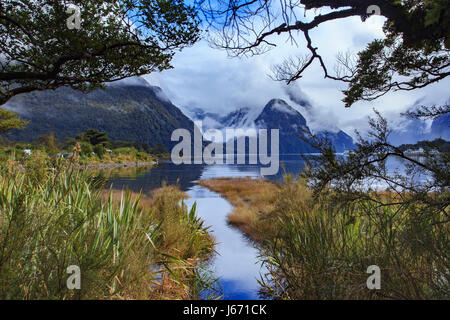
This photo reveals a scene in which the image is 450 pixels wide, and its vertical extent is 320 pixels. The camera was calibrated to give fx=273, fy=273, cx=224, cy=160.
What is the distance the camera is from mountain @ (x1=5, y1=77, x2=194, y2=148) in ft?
223

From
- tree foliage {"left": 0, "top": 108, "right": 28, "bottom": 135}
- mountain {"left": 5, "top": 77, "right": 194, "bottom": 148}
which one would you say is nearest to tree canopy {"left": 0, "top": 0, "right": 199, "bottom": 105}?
tree foliage {"left": 0, "top": 108, "right": 28, "bottom": 135}

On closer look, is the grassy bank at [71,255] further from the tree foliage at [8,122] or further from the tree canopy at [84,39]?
the tree foliage at [8,122]

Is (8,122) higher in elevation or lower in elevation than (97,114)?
lower

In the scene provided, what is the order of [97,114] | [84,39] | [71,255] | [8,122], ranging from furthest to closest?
1. [97,114]
2. [8,122]
3. [84,39]
4. [71,255]

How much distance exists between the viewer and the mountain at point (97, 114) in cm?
6794

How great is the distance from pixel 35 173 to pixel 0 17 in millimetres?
3242

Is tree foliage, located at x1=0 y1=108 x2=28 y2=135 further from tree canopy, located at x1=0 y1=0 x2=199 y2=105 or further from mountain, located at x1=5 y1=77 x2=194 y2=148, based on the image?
mountain, located at x1=5 y1=77 x2=194 y2=148

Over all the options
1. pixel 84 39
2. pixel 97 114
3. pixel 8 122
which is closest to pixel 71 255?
pixel 84 39

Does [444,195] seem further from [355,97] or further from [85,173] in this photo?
[85,173]

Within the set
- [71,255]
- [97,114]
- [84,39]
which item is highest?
[97,114]

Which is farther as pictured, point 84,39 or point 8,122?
point 8,122

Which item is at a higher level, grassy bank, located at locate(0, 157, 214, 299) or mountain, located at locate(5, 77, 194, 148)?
mountain, located at locate(5, 77, 194, 148)

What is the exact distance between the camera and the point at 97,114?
258 ft

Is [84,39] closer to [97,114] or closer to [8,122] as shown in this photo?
[8,122]
